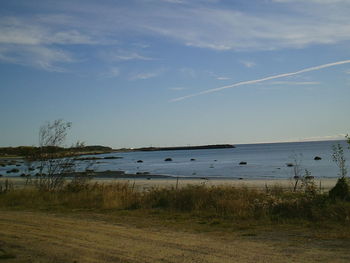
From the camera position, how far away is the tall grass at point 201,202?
13.3 meters

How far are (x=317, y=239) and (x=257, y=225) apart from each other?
249cm

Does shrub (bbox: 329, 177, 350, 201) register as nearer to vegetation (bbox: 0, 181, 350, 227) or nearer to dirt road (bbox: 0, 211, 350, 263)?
vegetation (bbox: 0, 181, 350, 227)

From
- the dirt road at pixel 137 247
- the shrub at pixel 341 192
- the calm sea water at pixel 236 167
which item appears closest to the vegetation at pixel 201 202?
the shrub at pixel 341 192

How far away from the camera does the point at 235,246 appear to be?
30.5 feet

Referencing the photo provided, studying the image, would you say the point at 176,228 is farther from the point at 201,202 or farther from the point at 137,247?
the point at 201,202

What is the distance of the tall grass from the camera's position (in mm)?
13312

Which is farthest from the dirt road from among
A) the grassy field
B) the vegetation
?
the vegetation

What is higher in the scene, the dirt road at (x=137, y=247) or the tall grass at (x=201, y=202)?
the tall grass at (x=201, y=202)

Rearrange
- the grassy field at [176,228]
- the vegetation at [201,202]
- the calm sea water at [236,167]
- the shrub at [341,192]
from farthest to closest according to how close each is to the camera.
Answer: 1. the calm sea water at [236,167]
2. the shrub at [341,192]
3. the vegetation at [201,202]
4. the grassy field at [176,228]

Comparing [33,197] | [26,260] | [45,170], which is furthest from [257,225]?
[45,170]

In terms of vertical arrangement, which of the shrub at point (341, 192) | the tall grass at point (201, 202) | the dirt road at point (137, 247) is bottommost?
the dirt road at point (137, 247)

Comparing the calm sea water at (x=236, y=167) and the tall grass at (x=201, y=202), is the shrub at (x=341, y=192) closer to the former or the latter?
the tall grass at (x=201, y=202)

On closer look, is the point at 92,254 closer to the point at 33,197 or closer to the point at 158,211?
the point at 158,211

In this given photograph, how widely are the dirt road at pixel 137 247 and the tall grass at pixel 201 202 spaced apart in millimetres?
3501
